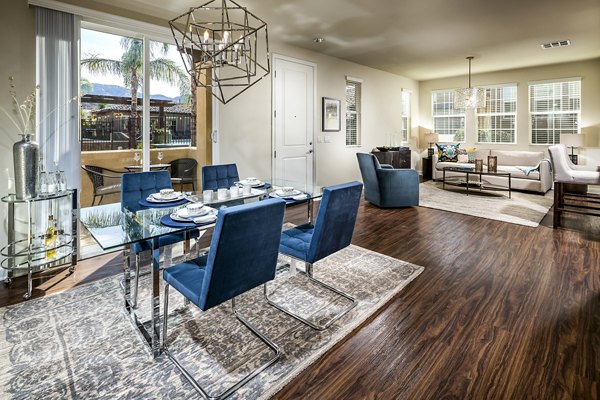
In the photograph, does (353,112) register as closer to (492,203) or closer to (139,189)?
(492,203)

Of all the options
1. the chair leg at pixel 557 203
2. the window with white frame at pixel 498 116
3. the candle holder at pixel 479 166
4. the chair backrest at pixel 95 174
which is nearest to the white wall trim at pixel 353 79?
the candle holder at pixel 479 166

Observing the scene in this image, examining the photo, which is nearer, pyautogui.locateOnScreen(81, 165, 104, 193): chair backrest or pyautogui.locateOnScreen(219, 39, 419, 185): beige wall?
pyautogui.locateOnScreen(81, 165, 104, 193): chair backrest

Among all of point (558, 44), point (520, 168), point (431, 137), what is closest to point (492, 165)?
point (520, 168)

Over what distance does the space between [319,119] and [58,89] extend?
412 cm

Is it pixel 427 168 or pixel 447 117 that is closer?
pixel 427 168

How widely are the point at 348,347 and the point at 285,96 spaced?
4542mm

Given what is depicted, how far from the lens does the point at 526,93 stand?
786 centimetres

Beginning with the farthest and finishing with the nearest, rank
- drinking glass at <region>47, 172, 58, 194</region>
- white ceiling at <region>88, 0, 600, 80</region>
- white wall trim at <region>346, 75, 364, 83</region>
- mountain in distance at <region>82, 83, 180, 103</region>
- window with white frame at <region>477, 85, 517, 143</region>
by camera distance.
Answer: window with white frame at <region>477, 85, 517, 143</region>
white wall trim at <region>346, 75, 364, 83</region>
white ceiling at <region>88, 0, 600, 80</region>
mountain in distance at <region>82, 83, 180, 103</region>
drinking glass at <region>47, 172, 58, 194</region>

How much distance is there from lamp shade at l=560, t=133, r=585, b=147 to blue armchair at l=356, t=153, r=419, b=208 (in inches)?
150

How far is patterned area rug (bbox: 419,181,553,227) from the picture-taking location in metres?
5.04

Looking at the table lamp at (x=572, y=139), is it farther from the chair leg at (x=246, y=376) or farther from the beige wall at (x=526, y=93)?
the chair leg at (x=246, y=376)

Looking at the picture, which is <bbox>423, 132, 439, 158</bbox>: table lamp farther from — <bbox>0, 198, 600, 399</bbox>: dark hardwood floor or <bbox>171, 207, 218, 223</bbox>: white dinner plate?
<bbox>171, 207, 218, 223</bbox>: white dinner plate

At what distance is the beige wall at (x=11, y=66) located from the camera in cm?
297

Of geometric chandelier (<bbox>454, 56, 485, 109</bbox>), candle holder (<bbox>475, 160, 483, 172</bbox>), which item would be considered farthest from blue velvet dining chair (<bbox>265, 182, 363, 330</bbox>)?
geometric chandelier (<bbox>454, 56, 485, 109</bbox>)
